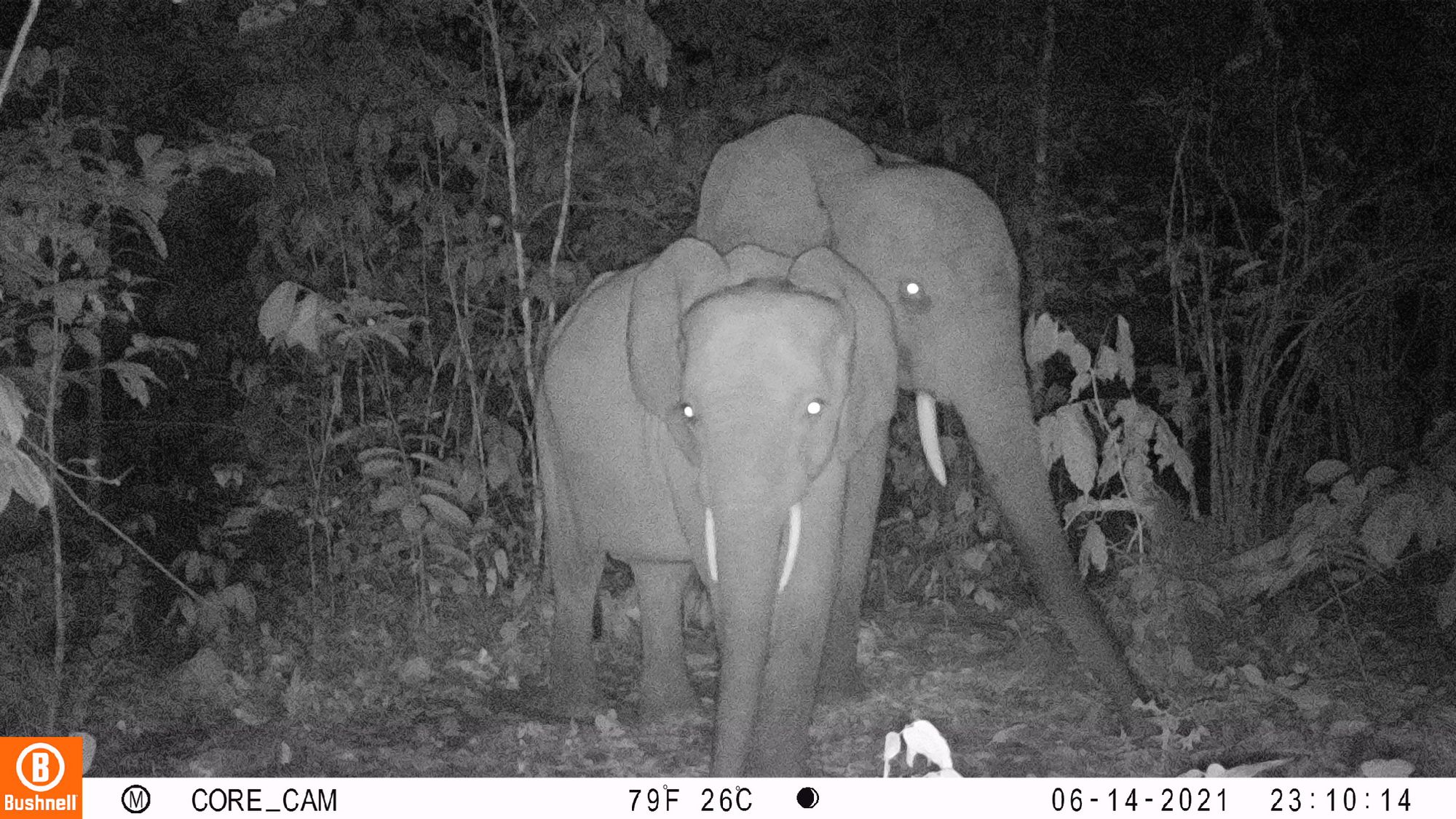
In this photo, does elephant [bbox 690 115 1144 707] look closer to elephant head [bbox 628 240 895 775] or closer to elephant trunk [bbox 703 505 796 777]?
elephant head [bbox 628 240 895 775]

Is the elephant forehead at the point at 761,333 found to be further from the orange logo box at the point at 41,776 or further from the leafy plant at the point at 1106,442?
the orange logo box at the point at 41,776

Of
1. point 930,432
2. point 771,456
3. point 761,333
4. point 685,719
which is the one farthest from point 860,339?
point 685,719

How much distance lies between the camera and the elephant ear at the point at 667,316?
12.6ft

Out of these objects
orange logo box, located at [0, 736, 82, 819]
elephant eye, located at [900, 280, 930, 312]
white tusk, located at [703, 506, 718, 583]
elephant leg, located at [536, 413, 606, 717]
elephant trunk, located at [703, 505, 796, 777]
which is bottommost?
orange logo box, located at [0, 736, 82, 819]

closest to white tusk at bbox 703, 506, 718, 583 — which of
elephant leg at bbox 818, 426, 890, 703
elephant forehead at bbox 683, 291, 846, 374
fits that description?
elephant forehead at bbox 683, 291, 846, 374

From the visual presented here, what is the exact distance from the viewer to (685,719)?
14.7 feet

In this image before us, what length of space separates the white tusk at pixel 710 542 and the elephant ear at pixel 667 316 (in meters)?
0.23

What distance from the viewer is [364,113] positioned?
5.07 meters

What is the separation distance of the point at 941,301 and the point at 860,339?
63cm

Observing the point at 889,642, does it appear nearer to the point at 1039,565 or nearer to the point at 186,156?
the point at 1039,565

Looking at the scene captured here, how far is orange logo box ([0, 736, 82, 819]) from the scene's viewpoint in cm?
318

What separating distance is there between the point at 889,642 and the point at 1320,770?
5.56 feet

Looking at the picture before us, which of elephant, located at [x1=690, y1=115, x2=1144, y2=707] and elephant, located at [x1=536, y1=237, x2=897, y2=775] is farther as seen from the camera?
elephant, located at [x1=690, y1=115, x2=1144, y2=707]

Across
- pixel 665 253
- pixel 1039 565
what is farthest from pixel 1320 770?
pixel 665 253
